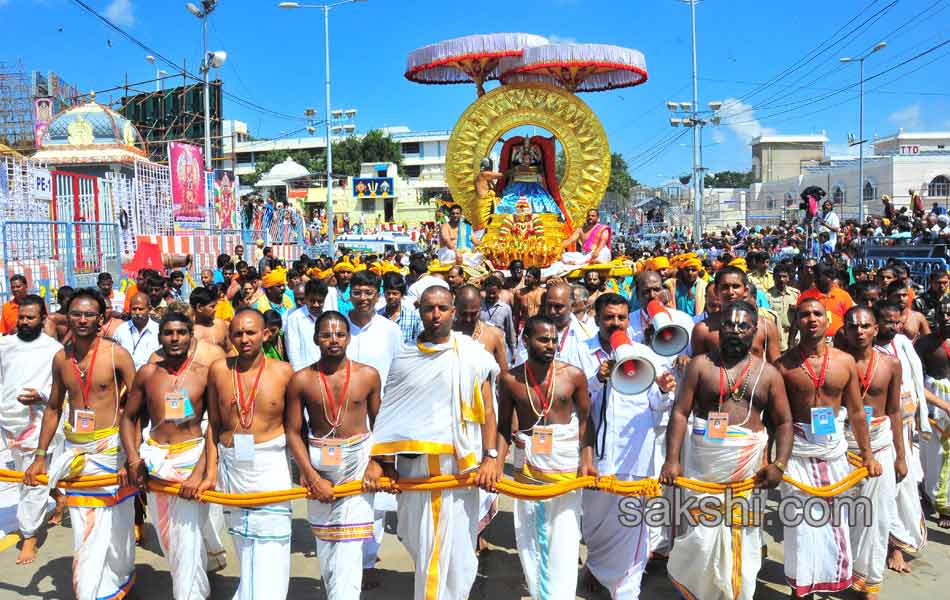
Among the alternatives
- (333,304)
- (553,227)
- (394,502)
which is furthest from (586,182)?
(394,502)

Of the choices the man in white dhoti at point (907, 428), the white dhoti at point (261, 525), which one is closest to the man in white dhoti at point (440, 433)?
the white dhoti at point (261, 525)

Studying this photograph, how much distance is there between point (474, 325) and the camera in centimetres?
502

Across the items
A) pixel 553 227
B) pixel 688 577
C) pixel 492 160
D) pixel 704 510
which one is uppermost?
pixel 492 160

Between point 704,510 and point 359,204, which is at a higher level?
point 359,204

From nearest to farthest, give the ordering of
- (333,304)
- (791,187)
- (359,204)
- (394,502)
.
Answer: (394,502)
(333,304)
(791,187)
(359,204)

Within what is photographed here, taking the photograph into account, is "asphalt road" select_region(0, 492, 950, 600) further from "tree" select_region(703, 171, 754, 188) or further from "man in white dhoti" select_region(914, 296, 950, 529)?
"tree" select_region(703, 171, 754, 188)

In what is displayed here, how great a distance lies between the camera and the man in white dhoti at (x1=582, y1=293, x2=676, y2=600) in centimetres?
422

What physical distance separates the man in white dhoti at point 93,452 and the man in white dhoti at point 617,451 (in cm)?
248

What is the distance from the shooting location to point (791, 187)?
4047 cm

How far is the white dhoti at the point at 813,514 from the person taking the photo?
4070mm

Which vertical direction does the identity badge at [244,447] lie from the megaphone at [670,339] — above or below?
below

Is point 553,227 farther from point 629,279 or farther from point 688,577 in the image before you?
point 688,577

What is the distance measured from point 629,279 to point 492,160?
13.9 feet

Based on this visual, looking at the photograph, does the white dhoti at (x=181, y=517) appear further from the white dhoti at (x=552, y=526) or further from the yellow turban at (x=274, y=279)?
the yellow turban at (x=274, y=279)
